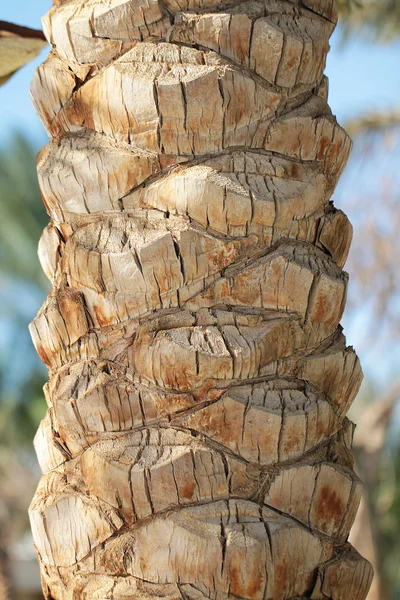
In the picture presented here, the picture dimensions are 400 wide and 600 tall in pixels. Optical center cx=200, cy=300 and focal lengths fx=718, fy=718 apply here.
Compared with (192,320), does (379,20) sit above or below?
above

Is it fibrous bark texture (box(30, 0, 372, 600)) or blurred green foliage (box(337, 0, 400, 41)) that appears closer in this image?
fibrous bark texture (box(30, 0, 372, 600))

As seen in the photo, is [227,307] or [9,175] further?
[9,175]

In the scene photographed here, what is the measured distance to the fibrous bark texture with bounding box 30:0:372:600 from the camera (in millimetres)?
1575

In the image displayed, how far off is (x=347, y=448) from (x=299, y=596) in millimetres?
394

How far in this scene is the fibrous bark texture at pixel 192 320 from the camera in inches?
62.0

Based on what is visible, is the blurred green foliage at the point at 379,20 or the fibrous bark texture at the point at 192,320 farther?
the blurred green foliage at the point at 379,20

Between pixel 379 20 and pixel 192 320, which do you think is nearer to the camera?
pixel 192 320

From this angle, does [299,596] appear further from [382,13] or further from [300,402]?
[382,13]

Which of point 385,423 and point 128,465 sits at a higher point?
point 385,423

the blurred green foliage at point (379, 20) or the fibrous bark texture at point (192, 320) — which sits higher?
the blurred green foliage at point (379, 20)

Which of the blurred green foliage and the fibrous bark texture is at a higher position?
the blurred green foliage

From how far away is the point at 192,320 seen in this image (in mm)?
1650

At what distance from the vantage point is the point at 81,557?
1.62 m

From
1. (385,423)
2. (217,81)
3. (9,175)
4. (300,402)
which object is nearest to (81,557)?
(300,402)
